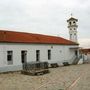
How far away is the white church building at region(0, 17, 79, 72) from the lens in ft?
81.7

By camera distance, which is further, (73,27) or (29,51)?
(73,27)

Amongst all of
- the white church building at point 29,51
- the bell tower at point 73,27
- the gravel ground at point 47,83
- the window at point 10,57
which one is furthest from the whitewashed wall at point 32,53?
the gravel ground at point 47,83

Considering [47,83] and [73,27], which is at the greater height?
[73,27]

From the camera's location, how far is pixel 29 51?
92.6 feet

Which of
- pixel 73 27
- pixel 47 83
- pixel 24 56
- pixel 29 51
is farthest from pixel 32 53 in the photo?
pixel 73 27

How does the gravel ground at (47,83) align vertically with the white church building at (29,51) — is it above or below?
below

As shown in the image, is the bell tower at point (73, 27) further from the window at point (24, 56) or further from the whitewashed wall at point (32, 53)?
the window at point (24, 56)

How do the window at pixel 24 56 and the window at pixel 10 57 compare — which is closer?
the window at pixel 10 57

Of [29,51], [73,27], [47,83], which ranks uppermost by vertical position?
[73,27]

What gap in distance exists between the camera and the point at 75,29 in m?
42.4

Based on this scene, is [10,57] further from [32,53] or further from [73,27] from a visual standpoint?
[73,27]

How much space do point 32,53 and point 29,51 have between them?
28.0 inches

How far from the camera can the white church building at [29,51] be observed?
24.9 metres

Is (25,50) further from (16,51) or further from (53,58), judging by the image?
(53,58)
